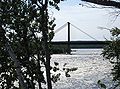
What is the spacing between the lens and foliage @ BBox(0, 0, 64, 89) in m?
5.02

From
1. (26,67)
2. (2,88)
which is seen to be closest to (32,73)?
(26,67)

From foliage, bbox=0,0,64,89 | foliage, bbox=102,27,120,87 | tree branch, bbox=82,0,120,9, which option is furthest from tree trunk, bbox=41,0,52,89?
tree branch, bbox=82,0,120,9

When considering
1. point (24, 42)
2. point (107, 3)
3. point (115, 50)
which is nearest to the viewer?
point (107, 3)

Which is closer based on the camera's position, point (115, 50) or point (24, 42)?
point (115, 50)

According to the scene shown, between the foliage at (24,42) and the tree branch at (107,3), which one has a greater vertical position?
the tree branch at (107,3)

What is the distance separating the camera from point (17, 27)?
5.49 metres

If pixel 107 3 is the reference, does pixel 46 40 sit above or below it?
below

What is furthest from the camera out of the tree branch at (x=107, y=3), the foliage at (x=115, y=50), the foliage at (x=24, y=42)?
the foliage at (x=24, y=42)

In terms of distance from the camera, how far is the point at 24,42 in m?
5.73

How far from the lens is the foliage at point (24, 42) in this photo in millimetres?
5020

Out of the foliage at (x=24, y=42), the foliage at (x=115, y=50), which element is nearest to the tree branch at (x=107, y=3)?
the foliage at (x=115, y=50)

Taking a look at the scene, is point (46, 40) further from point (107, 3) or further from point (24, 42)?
point (107, 3)

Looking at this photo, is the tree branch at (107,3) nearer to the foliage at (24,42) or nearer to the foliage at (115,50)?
the foliage at (115,50)

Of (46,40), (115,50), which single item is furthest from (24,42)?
(115,50)
